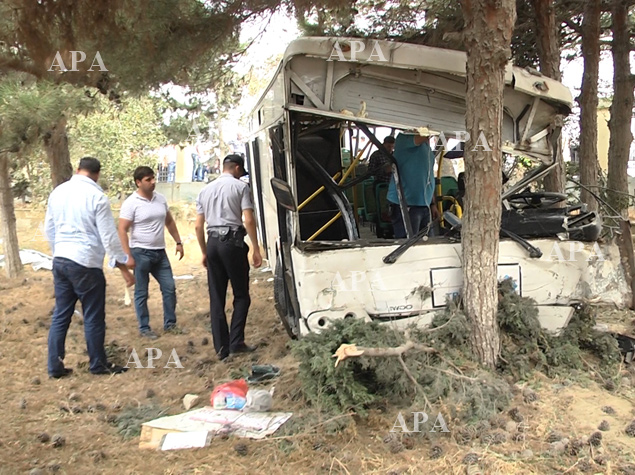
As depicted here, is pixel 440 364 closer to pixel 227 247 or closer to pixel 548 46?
pixel 227 247

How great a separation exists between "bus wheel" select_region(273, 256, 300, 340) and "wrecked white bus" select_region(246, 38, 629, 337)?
0.53 ft

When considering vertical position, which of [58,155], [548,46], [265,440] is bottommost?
[265,440]

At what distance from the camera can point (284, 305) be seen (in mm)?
5281

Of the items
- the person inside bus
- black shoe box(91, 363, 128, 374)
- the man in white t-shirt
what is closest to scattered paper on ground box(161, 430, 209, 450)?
black shoe box(91, 363, 128, 374)

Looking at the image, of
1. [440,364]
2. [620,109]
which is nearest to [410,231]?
[440,364]

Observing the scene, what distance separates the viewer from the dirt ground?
3.12 m

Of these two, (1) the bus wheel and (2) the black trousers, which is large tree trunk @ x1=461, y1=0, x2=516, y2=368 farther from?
(2) the black trousers

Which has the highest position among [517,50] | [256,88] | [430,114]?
[256,88]

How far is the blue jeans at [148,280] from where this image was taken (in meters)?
6.18

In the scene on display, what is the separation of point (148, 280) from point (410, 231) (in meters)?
3.12

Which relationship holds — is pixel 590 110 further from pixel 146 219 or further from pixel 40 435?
pixel 40 435

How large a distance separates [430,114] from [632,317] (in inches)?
129

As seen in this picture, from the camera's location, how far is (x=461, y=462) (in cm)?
307

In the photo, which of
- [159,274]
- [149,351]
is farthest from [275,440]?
[159,274]
